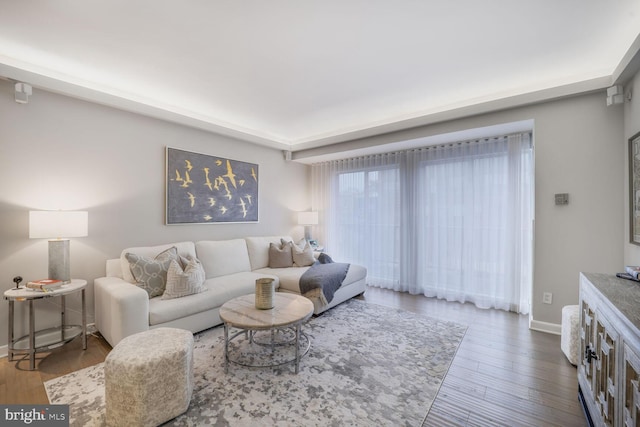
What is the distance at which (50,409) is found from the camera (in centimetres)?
174

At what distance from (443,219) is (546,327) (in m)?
1.75

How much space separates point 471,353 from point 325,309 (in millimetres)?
1632

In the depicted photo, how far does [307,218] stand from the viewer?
5.25 meters

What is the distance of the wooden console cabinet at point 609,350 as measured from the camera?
112cm

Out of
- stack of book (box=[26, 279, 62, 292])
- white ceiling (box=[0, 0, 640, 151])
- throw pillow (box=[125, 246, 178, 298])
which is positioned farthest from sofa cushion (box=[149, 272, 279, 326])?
white ceiling (box=[0, 0, 640, 151])

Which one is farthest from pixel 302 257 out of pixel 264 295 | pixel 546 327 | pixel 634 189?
pixel 634 189

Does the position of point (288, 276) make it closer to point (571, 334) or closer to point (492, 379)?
point (492, 379)

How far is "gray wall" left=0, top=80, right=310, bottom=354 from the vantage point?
8.25ft

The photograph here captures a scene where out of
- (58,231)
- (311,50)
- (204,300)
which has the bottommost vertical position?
(204,300)

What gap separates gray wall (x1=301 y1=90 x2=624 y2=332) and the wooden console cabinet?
120 centimetres

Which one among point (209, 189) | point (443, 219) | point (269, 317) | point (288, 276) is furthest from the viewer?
point (443, 219)

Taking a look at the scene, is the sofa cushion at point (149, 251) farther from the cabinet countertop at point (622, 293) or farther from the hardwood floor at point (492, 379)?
the cabinet countertop at point (622, 293)

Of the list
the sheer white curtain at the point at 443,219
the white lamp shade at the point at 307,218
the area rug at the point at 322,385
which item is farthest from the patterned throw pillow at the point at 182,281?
the sheer white curtain at the point at 443,219

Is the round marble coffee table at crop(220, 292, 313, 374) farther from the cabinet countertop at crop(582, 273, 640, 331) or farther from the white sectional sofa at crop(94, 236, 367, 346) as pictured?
the cabinet countertop at crop(582, 273, 640, 331)
